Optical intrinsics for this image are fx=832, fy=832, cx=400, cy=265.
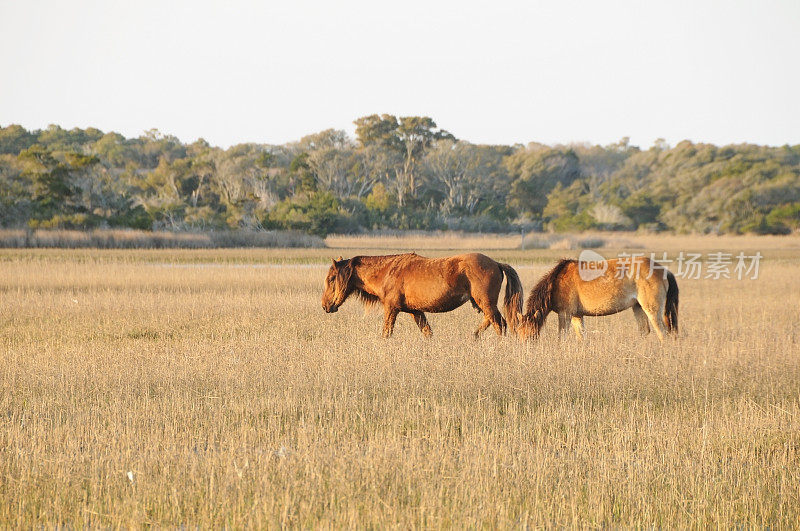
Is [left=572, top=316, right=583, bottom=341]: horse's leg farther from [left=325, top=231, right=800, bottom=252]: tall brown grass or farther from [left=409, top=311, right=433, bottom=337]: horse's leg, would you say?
[left=325, top=231, right=800, bottom=252]: tall brown grass

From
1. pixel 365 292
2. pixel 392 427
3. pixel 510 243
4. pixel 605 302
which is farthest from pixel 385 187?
pixel 392 427

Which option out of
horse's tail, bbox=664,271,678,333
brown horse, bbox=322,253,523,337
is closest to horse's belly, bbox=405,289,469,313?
brown horse, bbox=322,253,523,337

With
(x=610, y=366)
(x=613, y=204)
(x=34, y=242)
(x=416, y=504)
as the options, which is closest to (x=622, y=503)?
(x=416, y=504)

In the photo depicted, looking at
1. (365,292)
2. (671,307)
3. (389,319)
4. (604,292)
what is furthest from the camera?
(365,292)

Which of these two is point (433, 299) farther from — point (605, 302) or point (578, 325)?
point (605, 302)

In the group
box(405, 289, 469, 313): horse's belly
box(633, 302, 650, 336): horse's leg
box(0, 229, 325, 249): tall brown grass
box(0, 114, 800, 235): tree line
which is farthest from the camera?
box(0, 114, 800, 235): tree line

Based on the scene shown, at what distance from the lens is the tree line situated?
4322cm

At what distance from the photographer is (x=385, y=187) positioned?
72.0 meters

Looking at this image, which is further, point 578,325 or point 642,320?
Result: point 642,320

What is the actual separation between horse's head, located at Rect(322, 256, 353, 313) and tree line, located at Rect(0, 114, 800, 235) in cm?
3130

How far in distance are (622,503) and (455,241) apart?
3983 cm

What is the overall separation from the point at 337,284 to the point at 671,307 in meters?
4.76

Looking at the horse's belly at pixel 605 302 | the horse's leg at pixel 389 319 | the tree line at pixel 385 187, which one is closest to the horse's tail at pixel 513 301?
the horse's belly at pixel 605 302

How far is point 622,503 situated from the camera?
17.6 ft
